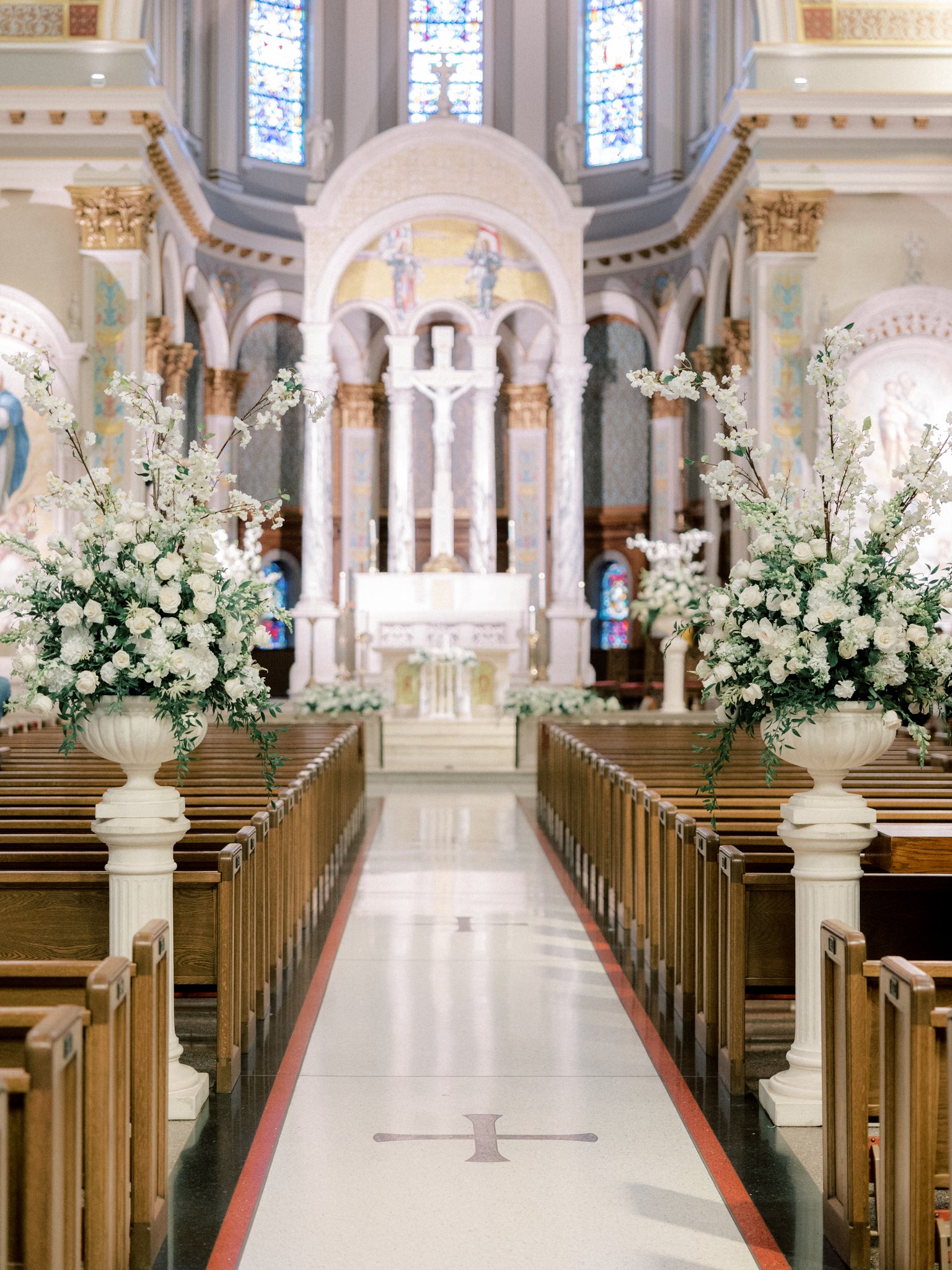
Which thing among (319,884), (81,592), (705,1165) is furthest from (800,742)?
(319,884)

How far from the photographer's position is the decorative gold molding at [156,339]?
17078 millimetres

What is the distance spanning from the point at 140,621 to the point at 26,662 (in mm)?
354

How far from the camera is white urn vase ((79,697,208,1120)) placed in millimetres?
4242

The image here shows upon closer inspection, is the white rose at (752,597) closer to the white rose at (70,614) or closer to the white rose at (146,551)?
the white rose at (146,551)

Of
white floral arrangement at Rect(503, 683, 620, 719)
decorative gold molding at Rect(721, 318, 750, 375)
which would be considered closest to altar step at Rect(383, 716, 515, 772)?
white floral arrangement at Rect(503, 683, 620, 719)

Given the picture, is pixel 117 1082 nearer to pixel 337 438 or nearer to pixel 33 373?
pixel 33 373

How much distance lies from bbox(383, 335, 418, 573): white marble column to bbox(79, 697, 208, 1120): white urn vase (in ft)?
50.1

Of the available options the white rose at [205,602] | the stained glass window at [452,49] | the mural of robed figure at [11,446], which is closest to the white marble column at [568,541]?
the stained glass window at [452,49]

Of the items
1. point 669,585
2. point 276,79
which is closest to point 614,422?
point 276,79

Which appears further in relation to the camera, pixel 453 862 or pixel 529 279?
pixel 529 279

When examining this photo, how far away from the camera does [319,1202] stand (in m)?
3.62

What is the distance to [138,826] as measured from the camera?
423 centimetres

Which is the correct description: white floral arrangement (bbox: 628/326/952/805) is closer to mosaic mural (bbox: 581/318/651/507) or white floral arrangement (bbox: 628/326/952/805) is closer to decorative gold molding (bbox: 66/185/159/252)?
decorative gold molding (bbox: 66/185/159/252)

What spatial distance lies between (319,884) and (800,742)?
434 centimetres
